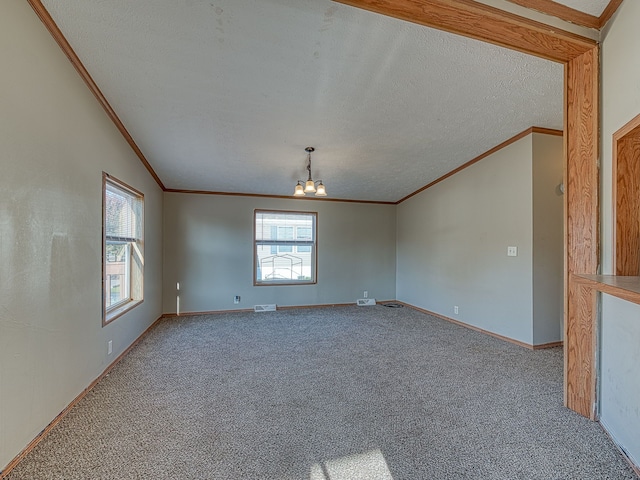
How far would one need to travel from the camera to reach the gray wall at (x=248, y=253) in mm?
5188

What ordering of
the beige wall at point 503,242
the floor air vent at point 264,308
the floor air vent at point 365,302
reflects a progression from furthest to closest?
the floor air vent at point 365,302
the floor air vent at point 264,308
the beige wall at point 503,242

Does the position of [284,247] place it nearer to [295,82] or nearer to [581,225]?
[295,82]

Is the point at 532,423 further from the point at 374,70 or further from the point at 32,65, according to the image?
the point at 32,65

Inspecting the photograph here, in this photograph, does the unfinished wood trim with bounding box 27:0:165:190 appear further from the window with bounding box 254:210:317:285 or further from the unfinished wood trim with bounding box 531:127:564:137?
the unfinished wood trim with bounding box 531:127:564:137

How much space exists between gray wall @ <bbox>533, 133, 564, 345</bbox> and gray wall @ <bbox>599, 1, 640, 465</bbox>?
1.66m

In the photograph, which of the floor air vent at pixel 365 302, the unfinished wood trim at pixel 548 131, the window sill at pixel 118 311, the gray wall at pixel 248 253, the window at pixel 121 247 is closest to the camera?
the window sill at pixel 118 311

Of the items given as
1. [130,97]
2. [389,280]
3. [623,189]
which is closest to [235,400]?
[130,97]

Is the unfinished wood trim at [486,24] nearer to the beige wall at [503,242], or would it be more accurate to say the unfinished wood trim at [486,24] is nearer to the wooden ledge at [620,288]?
the wooden ledge at [620,288]

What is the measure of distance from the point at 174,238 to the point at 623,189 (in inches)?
217

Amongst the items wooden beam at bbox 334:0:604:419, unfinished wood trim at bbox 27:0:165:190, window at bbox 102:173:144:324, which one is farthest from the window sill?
wooden beam at bbox 334:0:604:419

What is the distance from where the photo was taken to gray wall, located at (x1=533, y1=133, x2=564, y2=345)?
3518mm

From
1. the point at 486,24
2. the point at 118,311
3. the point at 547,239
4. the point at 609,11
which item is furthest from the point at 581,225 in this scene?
the point at 118,311

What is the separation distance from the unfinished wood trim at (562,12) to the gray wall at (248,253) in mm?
4370

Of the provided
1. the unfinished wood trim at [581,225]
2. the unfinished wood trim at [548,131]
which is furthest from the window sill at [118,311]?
the unfinished wood trim at [548,131]
